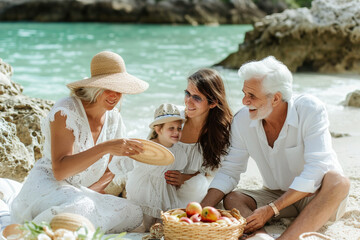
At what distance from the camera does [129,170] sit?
14.9 feet

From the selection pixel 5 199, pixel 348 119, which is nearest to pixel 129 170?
pixel 5 199

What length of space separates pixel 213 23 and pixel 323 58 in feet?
82.2

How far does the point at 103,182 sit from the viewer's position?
4.53m

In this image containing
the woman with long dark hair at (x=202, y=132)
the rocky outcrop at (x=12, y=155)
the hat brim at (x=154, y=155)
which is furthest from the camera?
the rocky outcrop at (x=12, y=155)

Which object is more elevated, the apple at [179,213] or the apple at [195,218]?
the apple at [195,218]

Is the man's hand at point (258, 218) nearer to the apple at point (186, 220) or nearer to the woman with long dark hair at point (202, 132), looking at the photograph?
the apple at point (186, 220)

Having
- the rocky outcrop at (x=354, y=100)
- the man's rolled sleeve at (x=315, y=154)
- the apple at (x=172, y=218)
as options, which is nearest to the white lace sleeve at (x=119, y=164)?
the apple at (x=172, y=218)

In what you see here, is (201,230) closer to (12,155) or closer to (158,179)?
(158,179)

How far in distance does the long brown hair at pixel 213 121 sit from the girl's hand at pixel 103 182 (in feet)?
2.71

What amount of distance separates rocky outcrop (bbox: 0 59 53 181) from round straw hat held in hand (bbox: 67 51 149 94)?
1.31 meters

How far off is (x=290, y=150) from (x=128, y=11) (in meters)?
36.5

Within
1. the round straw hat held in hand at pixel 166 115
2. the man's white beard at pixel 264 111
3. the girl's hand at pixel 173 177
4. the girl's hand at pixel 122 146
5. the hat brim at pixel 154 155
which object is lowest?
the girl's hand at pixel 173 177

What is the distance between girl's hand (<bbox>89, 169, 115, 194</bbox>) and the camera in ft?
14.7

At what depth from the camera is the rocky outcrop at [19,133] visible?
5227mm
